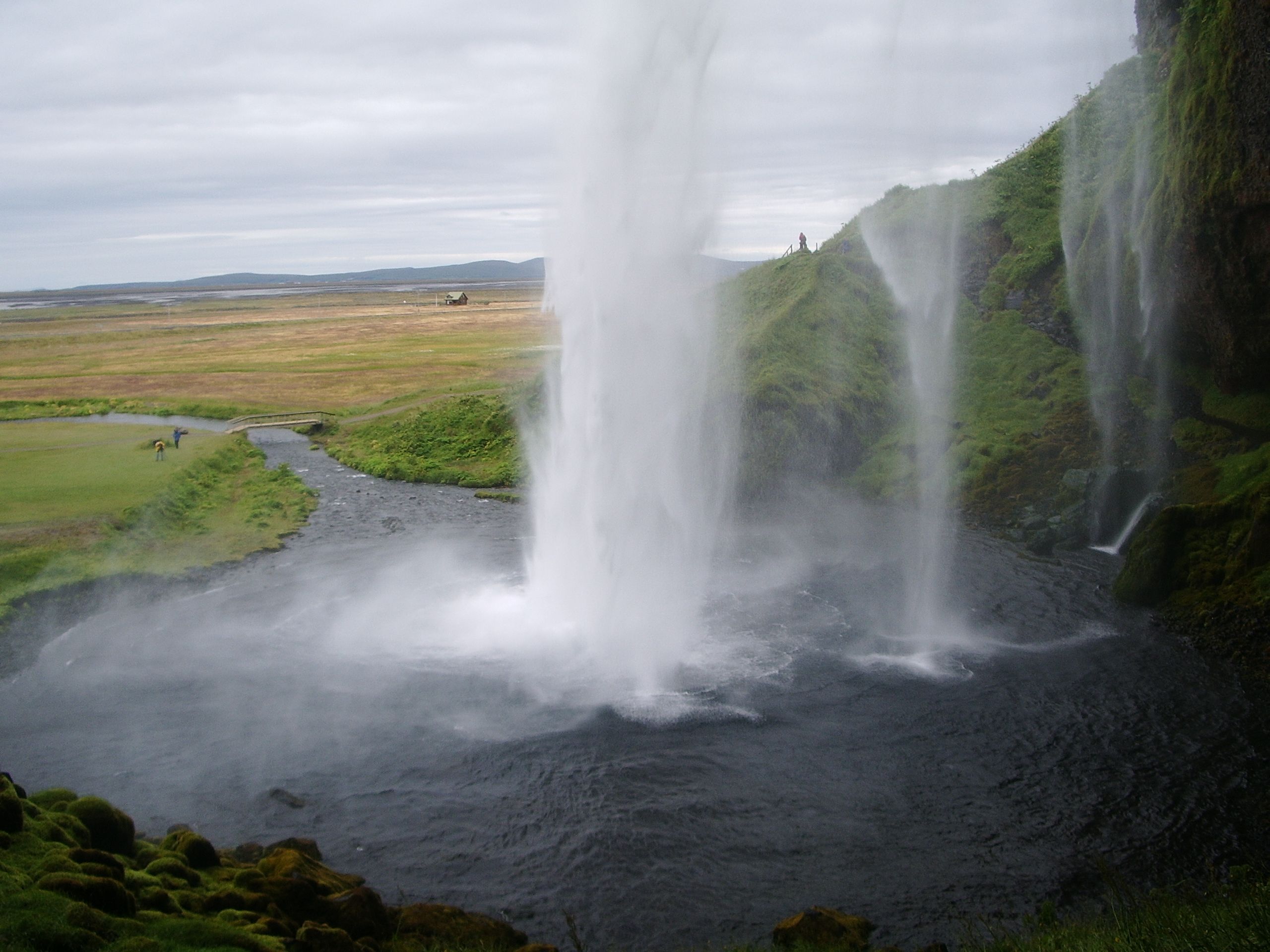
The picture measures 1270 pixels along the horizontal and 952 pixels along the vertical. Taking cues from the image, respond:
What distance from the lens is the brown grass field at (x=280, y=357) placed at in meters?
71.9

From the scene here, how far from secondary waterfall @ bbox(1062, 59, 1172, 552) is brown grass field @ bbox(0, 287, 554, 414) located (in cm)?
3840

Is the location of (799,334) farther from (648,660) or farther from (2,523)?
(2,523)

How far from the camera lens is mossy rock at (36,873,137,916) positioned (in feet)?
39.1

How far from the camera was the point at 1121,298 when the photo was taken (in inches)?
1538

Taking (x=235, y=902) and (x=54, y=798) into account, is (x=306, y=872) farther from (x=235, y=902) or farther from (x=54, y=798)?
(x=54, y=798)

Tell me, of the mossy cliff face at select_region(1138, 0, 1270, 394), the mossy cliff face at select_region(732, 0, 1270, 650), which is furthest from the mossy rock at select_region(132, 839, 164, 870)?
the mossy cliff face at select_region(1138, 0, 1270, 394)

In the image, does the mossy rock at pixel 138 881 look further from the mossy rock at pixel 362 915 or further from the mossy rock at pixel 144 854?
the mossy rock at pixel 362 915

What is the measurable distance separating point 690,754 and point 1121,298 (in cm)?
2982

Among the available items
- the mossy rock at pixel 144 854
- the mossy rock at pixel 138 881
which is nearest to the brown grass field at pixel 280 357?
the mossy rock at pixel 144 854

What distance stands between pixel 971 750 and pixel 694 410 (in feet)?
71.9

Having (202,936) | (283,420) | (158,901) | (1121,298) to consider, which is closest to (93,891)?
(158,901)

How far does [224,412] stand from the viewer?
213ft

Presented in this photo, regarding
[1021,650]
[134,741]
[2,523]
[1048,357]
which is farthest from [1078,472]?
[2,523]

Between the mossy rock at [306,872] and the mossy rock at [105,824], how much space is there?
6.45ft
